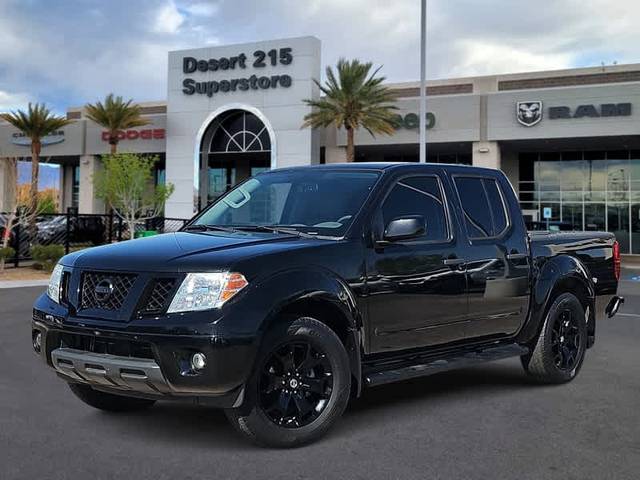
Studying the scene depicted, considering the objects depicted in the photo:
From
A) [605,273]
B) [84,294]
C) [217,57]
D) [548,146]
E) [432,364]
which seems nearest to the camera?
[84,294]

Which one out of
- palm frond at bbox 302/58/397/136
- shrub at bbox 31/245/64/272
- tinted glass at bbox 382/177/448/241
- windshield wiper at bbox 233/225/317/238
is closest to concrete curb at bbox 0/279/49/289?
shrub at bbox 31/245/64/272

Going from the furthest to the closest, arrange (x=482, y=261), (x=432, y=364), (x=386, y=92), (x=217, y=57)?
(x=217, y=57)
(x=386, y=92)
(x=482, y=261)
(x=432, y=364)

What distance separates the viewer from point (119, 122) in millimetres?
41000

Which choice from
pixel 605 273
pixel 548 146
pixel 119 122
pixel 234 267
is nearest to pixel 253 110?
pixel 119 122

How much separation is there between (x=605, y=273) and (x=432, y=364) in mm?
2860

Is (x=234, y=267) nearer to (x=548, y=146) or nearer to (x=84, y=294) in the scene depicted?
(x=84, y=294)

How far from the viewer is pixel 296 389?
4551 millimetres

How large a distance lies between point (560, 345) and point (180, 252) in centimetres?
391

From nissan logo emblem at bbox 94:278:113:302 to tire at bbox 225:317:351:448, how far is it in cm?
101

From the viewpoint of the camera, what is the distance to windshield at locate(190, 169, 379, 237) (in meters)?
5.23

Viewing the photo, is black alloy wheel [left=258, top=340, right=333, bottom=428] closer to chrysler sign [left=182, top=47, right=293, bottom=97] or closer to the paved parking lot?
the paved parking lot

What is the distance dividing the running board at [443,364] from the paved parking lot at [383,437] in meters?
0.36

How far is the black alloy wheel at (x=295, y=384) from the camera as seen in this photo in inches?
175

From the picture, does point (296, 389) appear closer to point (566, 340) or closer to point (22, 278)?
point (566, 340)
